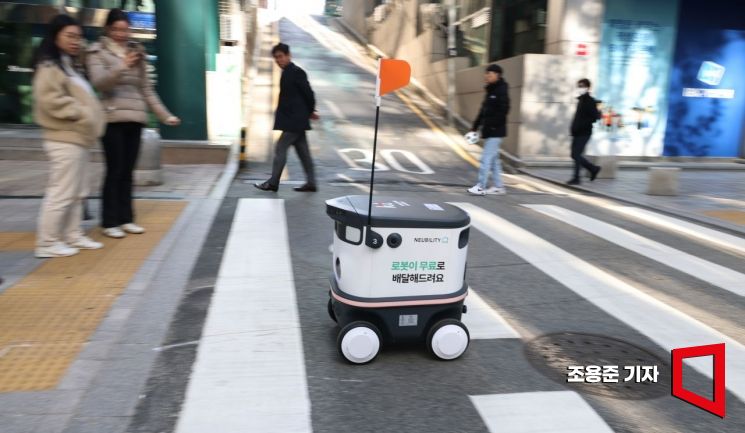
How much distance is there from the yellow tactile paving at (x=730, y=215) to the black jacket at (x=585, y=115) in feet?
8.92

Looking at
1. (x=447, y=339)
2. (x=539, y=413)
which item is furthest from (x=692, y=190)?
(x=539, y=413)

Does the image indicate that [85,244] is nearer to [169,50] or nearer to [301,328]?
[301,328]

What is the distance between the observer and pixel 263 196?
7945 millimetres

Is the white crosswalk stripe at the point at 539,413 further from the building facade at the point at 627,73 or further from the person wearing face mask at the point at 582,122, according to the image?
the building facade at the point at 627,73

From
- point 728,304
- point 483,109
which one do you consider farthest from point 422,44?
point 728,304

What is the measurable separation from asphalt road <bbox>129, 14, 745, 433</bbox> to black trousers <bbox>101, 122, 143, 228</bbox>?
2.98 feet

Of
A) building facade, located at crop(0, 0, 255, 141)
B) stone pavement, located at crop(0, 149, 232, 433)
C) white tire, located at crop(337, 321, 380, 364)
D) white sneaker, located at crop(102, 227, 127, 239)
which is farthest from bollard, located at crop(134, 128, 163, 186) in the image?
white tire, located at crop(337, 321, 380, 364)

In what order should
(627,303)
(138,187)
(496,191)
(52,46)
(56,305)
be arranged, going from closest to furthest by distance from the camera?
(56,305) → (627,303) → (52,46) → (138,187) → (496,191)

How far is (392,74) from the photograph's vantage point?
3.13m

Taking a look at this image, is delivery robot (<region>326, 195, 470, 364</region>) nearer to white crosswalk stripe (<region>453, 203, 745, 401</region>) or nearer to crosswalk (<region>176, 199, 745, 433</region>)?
crosswalk (<region>176, 199, 745, 433</region>)

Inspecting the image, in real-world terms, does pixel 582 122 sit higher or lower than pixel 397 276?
higher

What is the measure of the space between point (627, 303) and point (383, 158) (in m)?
8.14

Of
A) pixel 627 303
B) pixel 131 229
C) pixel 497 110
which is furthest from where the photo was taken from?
pixel 497 110

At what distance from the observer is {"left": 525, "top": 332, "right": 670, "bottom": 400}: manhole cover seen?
10.00 ft
